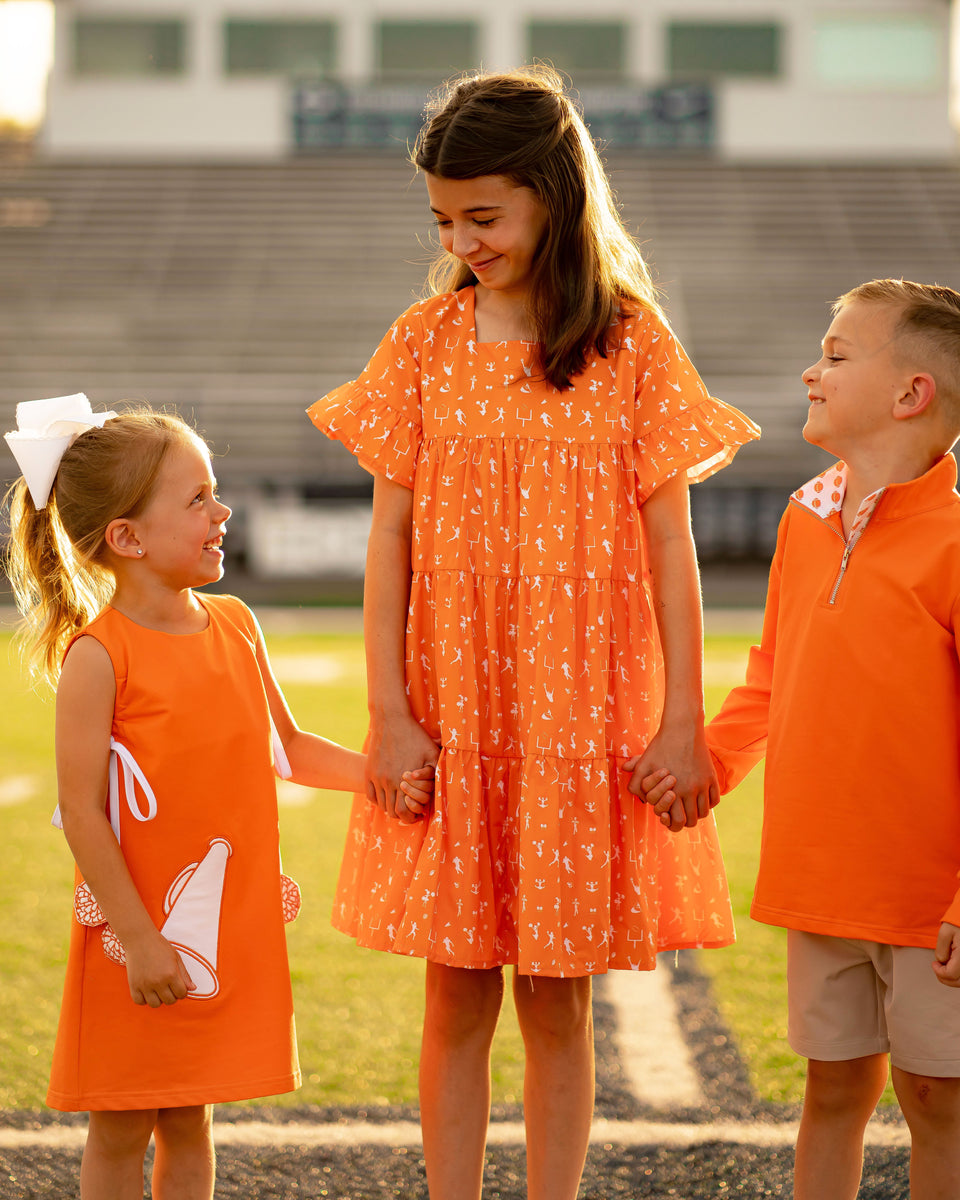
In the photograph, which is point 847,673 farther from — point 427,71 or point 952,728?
point 427,71

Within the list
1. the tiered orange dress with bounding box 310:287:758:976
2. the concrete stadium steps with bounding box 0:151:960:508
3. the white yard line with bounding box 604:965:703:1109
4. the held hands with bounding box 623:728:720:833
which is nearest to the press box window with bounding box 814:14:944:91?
the concrete stadium steps with bounding box 0:151:960:508

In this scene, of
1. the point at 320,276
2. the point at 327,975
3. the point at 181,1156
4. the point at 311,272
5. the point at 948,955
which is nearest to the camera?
the point at 948,955

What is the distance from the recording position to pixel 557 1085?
5.34 feet

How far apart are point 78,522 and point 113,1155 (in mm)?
695

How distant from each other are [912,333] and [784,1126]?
1.12m

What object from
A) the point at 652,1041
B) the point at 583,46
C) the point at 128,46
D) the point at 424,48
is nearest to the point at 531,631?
the point at 652,1041

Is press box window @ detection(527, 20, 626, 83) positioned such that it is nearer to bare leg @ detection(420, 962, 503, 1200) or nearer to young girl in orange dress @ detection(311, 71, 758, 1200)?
young girl in orange dress @ detection(311, 71, 758, 1200)

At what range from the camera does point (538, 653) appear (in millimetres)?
1601

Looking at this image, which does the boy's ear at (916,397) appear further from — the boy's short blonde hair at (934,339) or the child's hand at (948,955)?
the child's hand at (948,955)

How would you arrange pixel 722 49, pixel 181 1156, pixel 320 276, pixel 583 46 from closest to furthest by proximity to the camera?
pixel 181 1156, pixel 320 276, pixel 583 46, pixel 722 49

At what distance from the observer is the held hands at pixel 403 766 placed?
1615 mm

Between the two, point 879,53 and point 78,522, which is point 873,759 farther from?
point 879,53

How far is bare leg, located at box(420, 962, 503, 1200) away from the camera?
163 cm

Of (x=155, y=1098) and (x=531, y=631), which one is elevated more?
(x=531, y=631)
